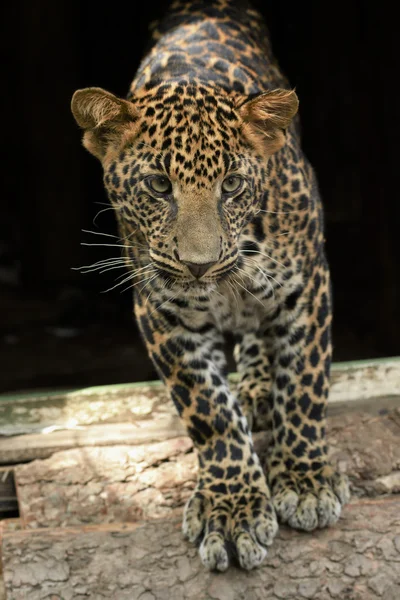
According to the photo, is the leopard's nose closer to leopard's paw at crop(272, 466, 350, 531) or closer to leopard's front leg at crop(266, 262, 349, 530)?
leopard's front leg at crop(266, 262, 349, 530)

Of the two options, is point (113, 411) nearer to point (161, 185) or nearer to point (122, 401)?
point (122, 401)

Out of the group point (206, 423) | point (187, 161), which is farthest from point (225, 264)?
point (206, 423)

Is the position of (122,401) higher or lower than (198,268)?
lower

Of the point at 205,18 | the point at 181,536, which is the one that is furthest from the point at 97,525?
the point at 205,18

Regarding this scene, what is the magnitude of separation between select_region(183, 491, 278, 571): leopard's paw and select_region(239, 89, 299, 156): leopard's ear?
177cm

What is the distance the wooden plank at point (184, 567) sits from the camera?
513cm

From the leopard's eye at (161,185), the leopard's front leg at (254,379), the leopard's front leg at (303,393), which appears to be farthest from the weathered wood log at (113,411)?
the leopard's eye at (161,185)

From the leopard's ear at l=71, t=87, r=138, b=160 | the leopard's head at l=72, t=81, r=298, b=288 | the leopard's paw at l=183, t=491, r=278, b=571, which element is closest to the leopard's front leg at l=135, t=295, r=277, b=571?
the leopard's paw at l=183, t=491, r=278, b=571

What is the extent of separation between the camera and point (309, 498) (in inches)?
213

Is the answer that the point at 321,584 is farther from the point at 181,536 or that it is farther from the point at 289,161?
the point at 289,161

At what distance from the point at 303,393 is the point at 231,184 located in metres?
1.33

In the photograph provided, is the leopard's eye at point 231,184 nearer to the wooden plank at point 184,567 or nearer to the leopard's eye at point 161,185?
the leopard's eye at point 161,185

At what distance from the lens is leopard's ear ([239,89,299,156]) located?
4.91 m

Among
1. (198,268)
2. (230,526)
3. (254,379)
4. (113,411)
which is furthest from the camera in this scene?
(254,379)
